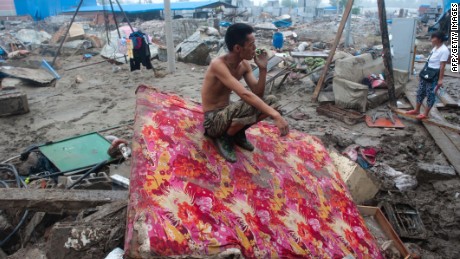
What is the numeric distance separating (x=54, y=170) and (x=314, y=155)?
10.9 ft

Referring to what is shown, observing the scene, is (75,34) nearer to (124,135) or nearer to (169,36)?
(169,36)

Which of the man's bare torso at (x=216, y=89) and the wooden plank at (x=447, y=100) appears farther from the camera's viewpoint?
the wooden plank at (x=447, y=100)

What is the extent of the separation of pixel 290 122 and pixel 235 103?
3.89 metres

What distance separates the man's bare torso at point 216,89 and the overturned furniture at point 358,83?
4363 mm

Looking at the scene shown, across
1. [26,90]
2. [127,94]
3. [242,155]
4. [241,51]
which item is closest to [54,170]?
[242,155]

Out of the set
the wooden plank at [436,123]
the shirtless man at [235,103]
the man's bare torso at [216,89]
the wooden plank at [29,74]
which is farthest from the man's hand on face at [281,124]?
the wooden plank at [29,74]

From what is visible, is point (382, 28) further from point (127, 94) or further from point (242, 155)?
point (127, 94)

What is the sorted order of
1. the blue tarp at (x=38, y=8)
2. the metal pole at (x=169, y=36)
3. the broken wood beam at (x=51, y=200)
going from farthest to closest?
1. the blue tarp at (x=38, y=8)
2. the metal pole at (x=169, y=36)
3. the broken wood beam at (x=51, y=200)

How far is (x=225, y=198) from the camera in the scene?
299 centimetres

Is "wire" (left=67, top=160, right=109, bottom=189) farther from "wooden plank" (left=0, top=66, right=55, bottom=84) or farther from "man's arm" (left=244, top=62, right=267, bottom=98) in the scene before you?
"wooden plank" (left=0, top=66, right=55, bottom=84)

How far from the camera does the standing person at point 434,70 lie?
623 centimetres

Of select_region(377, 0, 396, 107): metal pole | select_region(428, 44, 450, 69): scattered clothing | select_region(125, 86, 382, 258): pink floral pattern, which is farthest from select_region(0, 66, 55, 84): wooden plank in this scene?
select_region(428, 44, 450, 69): scattered clothing

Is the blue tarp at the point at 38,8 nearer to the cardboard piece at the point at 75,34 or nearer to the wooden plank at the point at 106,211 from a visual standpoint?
the cardboard piece at the point at 75,34

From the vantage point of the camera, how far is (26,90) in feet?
31.9
